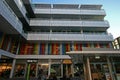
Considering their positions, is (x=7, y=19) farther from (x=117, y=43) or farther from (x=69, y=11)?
(x=117, y=43)

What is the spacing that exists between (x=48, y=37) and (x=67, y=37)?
341cm

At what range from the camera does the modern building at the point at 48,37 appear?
15859 mm

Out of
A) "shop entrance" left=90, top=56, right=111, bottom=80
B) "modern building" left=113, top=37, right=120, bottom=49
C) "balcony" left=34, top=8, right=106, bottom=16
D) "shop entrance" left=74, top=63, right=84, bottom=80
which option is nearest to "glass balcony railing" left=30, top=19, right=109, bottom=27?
"balcony" left=34, top=8, right=106, bottom=16

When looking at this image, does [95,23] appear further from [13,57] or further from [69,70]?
[13,57]

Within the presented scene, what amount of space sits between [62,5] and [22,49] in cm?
1289

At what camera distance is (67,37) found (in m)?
20.0

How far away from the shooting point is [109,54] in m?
9.39

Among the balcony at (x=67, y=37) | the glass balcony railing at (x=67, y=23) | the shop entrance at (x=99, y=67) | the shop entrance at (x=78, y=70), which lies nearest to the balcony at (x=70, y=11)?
the glass balcony railing at (x=67, y=23)

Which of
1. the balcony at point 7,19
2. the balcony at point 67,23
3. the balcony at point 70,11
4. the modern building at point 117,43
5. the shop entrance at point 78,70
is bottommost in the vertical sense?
the shop entrance at point 78,70

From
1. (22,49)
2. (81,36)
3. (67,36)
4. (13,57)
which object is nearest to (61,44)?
(67,36)

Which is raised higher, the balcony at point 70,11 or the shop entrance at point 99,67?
the balcony at point 70,11

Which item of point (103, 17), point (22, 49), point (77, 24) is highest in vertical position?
point (103, 17)

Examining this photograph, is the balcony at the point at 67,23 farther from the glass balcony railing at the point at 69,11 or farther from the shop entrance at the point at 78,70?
the shop entrance at the point at 78,70

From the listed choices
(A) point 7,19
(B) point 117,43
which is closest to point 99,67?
(A) point 7,19
